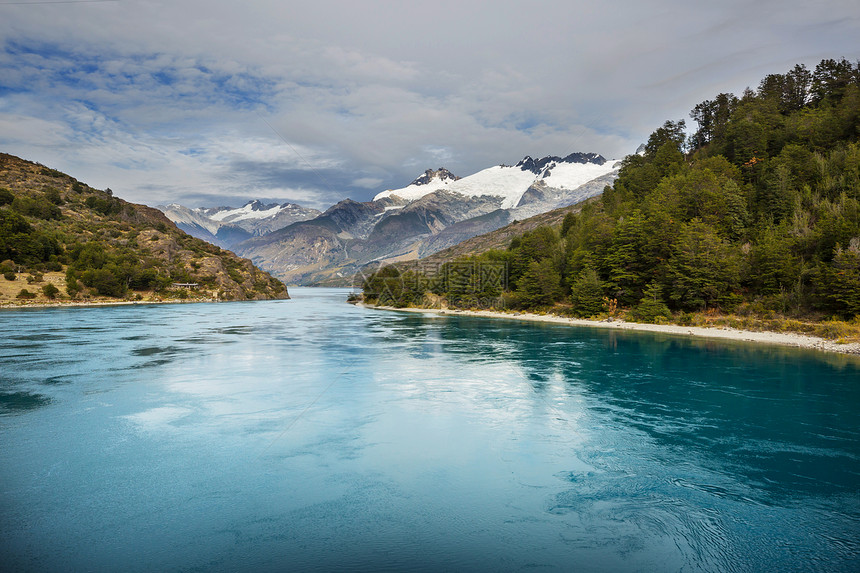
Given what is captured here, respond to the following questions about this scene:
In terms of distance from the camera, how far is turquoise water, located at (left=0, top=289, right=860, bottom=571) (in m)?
10.4

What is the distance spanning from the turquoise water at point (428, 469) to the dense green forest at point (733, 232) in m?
33.1

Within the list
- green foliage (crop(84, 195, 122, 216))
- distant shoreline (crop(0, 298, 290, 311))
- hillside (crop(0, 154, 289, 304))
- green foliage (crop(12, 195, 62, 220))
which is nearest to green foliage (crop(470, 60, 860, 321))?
distant shoreline (crop(0, 298, 290, 311))

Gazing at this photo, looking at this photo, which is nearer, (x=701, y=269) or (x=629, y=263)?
(x=701, y=269)

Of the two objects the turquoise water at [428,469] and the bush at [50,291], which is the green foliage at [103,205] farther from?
the turquoise water at [428,469]

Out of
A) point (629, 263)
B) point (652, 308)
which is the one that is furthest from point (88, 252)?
point (652, 308)

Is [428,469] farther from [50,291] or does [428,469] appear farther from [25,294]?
[50,291]

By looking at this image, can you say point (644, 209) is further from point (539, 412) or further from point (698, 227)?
point (539, 412)

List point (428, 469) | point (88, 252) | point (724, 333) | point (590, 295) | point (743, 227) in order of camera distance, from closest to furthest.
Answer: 1. point (428, 469)
2. point (724, 333)
3. point (743, 227)
4. point (590, 295)
5. point (88, 252)

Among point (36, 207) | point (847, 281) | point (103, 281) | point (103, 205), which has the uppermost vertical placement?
point (103, 205)

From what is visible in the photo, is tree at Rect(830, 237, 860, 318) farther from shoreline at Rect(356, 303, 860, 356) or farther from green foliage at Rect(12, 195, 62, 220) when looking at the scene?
green foliage at Rect(12, 195, 62, 220)

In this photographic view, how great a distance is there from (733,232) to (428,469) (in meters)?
86.4

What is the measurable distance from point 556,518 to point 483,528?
7.41ft

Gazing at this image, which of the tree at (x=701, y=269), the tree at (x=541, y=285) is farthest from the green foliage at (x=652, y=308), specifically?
the tree at (x=541, y=285)

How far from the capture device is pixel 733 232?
7875 cm
